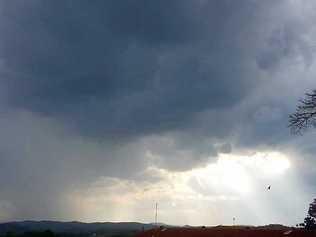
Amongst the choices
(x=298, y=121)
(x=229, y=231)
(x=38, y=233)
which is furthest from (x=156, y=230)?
(x=38, y=233)

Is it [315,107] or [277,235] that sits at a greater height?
[315,107]

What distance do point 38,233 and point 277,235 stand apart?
63.8 m

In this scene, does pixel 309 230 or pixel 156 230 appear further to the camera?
pixel 156 230

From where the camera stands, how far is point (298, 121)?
2866cm

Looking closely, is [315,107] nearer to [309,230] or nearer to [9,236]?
[309,230]

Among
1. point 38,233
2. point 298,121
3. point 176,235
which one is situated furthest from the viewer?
point 38,233

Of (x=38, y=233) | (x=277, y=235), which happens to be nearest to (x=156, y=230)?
(x=277, y=235)

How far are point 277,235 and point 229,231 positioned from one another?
5564 mm

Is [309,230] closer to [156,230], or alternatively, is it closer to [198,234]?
[198,234]

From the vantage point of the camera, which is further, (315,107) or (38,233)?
(38,233)

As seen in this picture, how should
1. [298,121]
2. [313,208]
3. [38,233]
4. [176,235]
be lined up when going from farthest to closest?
[38,233] < [176,235] < [313,208] < [298,121]

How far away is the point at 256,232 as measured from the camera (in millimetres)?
54344

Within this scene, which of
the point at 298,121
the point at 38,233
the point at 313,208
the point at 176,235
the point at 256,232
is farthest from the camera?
the point at 38,233

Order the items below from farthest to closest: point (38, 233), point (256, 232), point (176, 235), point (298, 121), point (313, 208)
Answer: point (38, 233) < point (176, 235) < point (256, 232) < point (313, 208) < point (298, 121)
